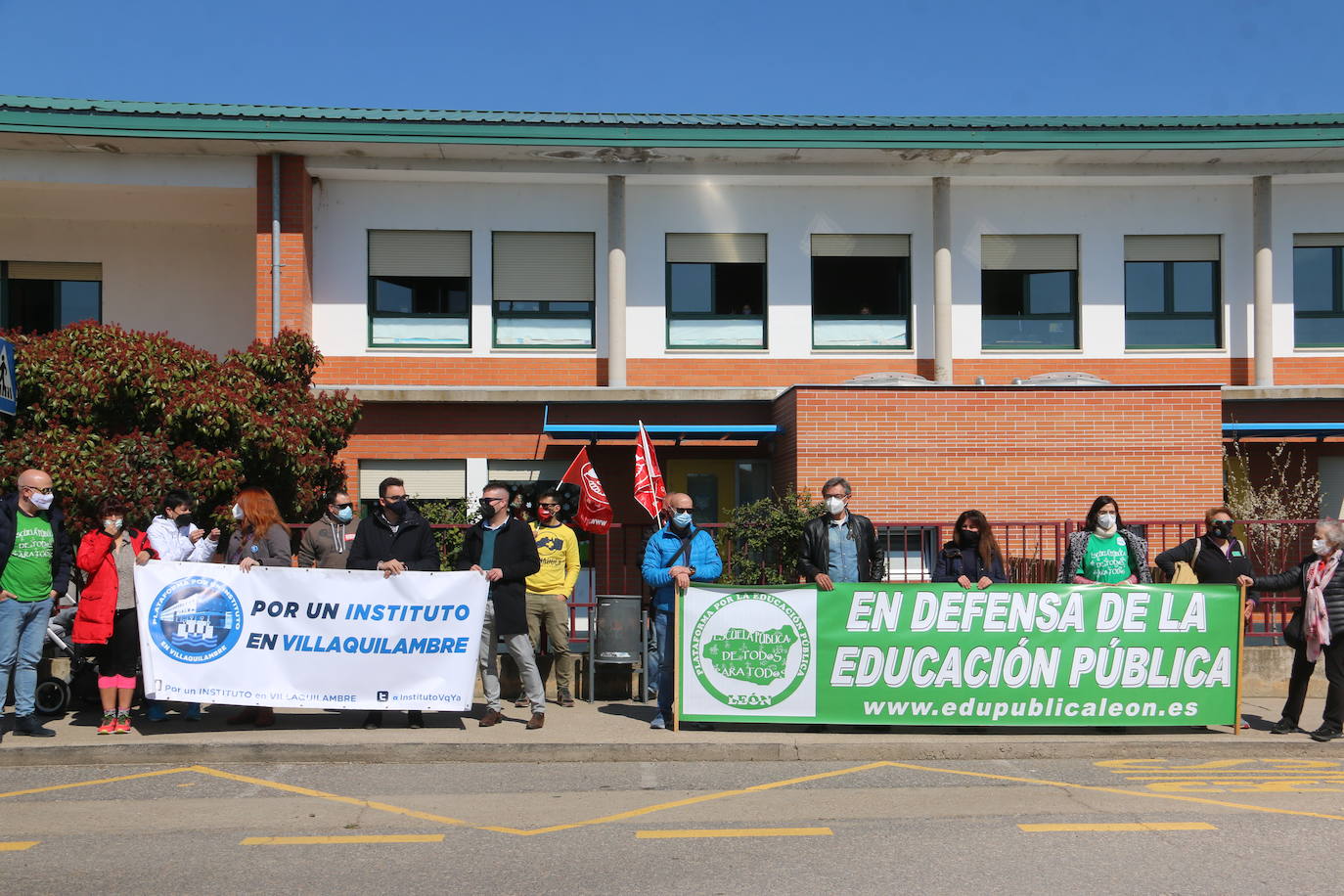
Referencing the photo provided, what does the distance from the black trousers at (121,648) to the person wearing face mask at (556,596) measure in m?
3.13

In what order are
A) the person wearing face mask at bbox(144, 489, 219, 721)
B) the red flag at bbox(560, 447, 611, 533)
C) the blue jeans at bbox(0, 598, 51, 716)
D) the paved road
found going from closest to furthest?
the paved road, the blue jeans at bbox(0, 598, 51, 716), the person wearing face mask at bbox(144, 489, 219, 721), the red flag at bbox(560, 447, 611, 533)

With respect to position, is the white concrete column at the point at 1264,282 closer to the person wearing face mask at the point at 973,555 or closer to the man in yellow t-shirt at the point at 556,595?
the person wearing face mask at the point at 973,555

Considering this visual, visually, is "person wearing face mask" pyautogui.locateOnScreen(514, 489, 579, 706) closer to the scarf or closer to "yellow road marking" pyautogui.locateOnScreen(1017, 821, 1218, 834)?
"yellow road marking" pyautogui.locateOnScreen(1017, 821, 1218, 834)

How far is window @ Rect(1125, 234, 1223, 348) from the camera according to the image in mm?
17641

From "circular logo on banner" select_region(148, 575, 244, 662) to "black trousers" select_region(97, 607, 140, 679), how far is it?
A: 0.15m

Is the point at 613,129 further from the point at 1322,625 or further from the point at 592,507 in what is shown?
the point at 1322,625

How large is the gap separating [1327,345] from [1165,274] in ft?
8.36

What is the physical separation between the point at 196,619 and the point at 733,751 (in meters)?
4.27

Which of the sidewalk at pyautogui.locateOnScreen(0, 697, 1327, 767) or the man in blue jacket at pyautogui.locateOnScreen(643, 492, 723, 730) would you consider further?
the man in blue jacket at pyautogui.locateOnScreen(643, 492, 723, 730)

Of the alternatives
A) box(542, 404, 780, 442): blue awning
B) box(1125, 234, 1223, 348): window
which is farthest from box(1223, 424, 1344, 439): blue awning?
box(542, 404, 780, 442): blue awning

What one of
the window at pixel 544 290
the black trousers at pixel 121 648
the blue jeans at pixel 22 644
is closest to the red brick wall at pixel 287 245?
the window at pixel 544 290

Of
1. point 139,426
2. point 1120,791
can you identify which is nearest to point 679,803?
point 1120,791

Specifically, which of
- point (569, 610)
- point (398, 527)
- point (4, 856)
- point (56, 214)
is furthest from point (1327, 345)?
point (56, 214)

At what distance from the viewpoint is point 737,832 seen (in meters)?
6.73
